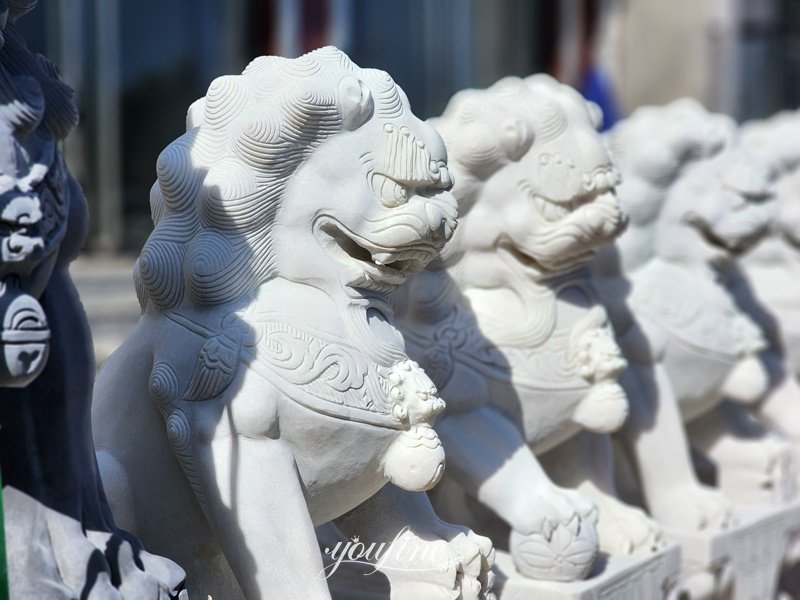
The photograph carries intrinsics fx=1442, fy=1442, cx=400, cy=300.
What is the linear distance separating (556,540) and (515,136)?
27.0 inches

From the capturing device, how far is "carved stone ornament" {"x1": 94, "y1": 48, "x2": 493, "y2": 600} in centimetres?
184

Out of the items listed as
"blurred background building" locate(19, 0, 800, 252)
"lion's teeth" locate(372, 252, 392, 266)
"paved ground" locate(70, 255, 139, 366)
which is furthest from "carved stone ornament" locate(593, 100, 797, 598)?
"blurred background building" locate(19, 0, 800, 252)

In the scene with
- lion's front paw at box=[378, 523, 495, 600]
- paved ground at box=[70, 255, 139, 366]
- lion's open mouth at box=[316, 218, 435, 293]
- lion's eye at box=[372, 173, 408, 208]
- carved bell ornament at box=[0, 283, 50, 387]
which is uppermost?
carved bell ornament at box=[0, 283, 50, 387]

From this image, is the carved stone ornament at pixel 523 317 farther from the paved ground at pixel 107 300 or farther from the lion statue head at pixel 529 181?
the paved ground at pixel 107 300

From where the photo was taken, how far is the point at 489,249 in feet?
8.38

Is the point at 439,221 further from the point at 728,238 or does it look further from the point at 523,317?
the point at 728,238

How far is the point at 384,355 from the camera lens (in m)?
1.91

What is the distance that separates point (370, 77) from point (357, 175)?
15 cm

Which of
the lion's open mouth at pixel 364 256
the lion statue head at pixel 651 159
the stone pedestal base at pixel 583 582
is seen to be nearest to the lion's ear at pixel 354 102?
the lion's open mouth at pixel 364 256

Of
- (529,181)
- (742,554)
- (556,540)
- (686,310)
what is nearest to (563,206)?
(529,181)

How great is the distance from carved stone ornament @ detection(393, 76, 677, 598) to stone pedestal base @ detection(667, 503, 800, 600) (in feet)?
1.04

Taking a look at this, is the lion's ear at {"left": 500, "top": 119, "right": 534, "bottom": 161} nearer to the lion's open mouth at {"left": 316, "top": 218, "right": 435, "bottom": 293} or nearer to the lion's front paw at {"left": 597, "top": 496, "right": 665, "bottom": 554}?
the lion's open mouth at {"left": 316, "top": 218, "right": 435, "bottom": 293}

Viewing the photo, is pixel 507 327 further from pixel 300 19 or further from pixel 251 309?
pixel 300 19

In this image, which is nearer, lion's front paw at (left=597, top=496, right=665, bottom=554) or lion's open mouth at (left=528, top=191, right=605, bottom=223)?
lion's open mouth at (left=528, top=191, right=605, bottom=223)
